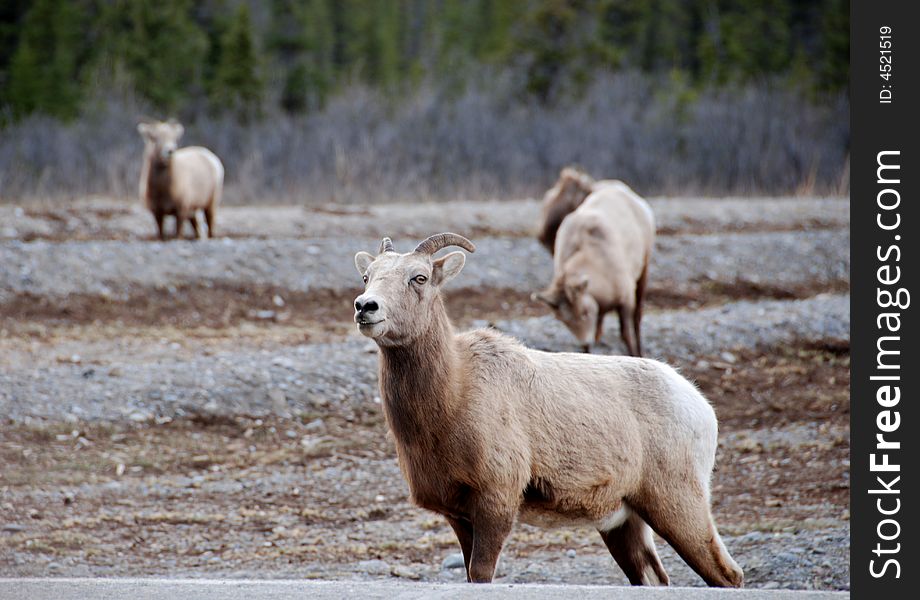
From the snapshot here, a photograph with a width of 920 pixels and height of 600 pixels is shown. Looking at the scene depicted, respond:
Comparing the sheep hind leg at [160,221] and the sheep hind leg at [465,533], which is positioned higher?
the sheep hind leg at [160,221]

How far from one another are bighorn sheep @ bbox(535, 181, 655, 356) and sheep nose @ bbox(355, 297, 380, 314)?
630 cm

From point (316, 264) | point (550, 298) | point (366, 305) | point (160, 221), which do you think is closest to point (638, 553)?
point (366, 305)

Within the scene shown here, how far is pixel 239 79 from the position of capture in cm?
3222

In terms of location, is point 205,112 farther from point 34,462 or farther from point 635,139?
point 34,462

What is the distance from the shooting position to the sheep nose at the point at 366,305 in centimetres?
521

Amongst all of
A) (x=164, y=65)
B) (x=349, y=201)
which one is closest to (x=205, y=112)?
(x=164, y=65)

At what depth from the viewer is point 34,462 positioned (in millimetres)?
8688

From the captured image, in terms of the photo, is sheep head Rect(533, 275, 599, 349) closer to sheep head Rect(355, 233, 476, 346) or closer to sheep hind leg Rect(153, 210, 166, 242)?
sheep head Rect(355, 233, 476, 346)

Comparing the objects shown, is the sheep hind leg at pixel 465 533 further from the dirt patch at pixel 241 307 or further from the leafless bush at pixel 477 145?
the leafless bush at pixel 477 145

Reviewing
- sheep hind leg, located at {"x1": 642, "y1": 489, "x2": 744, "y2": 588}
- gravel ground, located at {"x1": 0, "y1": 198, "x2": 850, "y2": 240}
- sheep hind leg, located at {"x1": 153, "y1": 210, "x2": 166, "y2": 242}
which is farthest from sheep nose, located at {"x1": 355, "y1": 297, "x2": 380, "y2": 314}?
gravel ground, located at {"x1": 0, "y1": 198, "x2": 850, "y2": 240}

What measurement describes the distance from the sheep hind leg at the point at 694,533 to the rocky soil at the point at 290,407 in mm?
949

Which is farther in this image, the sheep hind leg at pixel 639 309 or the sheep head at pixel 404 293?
the sheep hind leg at pixel 639 309

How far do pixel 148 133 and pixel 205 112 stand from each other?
54.0ft

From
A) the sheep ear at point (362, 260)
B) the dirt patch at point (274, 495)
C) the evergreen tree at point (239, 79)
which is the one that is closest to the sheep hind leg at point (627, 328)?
the dirt patch at point (274, 495)
